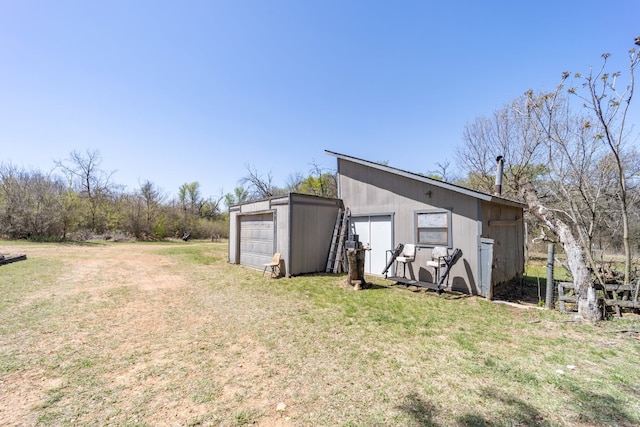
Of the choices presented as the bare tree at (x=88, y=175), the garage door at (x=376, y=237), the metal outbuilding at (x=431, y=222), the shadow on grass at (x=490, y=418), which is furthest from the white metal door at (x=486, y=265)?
the bare tree at (x=88, y=175)

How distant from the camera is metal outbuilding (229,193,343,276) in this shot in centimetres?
852

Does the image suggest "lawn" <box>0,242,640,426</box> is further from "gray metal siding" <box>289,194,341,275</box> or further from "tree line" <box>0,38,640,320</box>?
"gray metal siding" <box>289,194,341,275</box>

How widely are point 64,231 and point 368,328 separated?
961 inches

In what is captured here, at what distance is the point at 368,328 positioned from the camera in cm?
418

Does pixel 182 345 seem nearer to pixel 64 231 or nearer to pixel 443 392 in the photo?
pixel 443 392

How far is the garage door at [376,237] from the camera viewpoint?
8.26 meters

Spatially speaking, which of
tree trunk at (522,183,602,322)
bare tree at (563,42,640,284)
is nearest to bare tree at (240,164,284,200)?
tree trunk at (522,183,602,322)

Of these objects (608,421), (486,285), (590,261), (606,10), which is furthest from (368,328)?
(606,10)

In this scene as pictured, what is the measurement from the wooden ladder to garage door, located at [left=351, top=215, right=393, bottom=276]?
43 centimetres

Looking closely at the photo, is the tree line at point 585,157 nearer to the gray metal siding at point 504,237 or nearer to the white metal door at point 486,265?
the gray metal siding at point 504,237

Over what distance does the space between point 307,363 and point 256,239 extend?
746 cm

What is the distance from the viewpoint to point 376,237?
28.1 ft

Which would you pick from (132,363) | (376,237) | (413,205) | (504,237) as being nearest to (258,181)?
(376,237)

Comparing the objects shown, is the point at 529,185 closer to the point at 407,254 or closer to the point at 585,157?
the point at 585,157
